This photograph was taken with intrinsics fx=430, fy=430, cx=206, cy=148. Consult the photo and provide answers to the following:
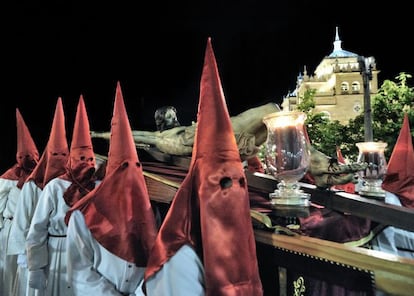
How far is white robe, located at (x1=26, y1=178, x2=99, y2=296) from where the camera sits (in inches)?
145

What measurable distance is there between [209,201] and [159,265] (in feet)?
1.08

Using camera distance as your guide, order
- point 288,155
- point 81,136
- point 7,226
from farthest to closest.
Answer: point 7,226 < point 81,136 < point 288,155

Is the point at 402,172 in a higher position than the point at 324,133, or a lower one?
higher

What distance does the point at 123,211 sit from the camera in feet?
8.90

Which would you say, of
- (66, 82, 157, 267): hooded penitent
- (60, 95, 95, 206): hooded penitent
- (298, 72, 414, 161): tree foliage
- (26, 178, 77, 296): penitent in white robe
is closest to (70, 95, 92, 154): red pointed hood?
(60, 95, 95, 206): hooded penitent

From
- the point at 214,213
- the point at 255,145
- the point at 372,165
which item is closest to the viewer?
the point at 214,213

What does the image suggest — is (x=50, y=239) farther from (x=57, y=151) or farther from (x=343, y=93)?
(x=343, y=93)

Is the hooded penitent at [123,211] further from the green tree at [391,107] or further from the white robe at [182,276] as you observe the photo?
the green tree at [391,107]

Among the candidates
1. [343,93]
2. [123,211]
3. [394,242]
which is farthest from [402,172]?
[343,93]

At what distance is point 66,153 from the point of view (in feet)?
14.6

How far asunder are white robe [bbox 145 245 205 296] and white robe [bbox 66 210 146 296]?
102cm

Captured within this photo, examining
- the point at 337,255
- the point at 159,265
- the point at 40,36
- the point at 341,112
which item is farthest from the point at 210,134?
the point at 341,112

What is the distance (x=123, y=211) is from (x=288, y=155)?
3.96 feet

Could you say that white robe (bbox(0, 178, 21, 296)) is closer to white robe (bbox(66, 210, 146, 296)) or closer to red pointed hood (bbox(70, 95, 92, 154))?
red pointed hood (bbox(70, 95, 92, 154))
